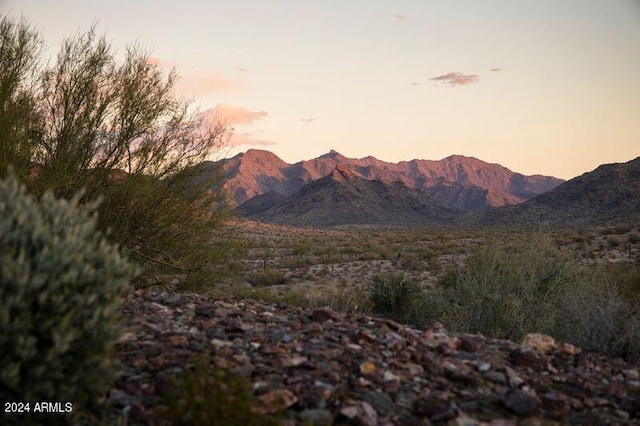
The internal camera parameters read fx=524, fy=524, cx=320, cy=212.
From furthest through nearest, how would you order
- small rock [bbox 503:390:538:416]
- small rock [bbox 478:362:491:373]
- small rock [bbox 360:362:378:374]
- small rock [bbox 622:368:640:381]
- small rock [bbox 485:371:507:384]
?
small rock [bbox 622:368:640:381] → small rock [bbox 478:362:491:373] → small rock [bbox 485:371:507:384] → small rock [bbox 360:362:378:374] → small rock [bbox 503:390:538:416]

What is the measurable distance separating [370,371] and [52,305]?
2909 millimetres

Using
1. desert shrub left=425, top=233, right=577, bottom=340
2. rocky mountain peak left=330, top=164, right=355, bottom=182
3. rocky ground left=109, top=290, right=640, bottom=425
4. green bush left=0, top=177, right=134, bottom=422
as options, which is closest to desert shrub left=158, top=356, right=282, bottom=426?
rocky ground left=109, top=290, right=640, bottom=425

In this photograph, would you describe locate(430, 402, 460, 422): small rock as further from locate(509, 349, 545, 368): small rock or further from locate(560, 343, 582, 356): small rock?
locate(560, 343, 582, 356): small rock

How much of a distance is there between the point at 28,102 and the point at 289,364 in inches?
325

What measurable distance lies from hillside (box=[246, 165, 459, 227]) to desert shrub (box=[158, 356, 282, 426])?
8992 centimetres

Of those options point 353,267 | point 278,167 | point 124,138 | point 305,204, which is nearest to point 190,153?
point 124,138

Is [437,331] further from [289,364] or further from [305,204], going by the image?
[305,204]

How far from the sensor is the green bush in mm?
3381

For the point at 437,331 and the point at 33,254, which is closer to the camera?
the point at 33,254

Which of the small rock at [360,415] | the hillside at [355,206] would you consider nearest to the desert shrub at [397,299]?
the small rock at [360,415]

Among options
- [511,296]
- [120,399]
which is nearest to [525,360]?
[120,399]

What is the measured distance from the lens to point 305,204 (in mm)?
106938

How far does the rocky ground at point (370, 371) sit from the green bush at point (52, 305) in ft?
1.83

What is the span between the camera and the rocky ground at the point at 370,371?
4379 millimetres
